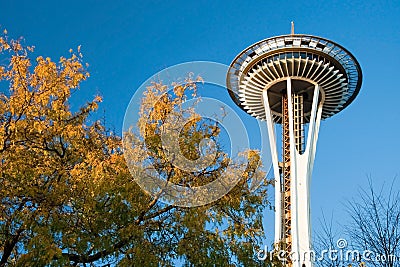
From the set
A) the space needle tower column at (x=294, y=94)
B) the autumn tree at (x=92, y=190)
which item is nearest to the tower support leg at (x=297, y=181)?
the space needle tower column at (x=294, y=94)

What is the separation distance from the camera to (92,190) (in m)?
7.16

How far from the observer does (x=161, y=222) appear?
775 cm

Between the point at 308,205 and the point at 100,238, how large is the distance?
22.8 m

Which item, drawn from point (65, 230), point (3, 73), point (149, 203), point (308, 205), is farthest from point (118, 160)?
point (308, 205)

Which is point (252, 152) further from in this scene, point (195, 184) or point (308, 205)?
point (308, 205)

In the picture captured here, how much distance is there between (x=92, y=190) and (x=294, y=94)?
26.5m

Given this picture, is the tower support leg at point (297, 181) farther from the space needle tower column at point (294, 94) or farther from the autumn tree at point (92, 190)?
the autumn tree at point (92, 190)

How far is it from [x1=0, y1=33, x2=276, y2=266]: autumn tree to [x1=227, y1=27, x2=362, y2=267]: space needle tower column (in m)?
19.9

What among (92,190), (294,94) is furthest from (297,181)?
(92,190)

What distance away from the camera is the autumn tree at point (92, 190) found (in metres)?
7.10

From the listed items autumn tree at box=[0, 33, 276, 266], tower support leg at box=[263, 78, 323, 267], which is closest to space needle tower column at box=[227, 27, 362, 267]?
tower support leg at box=[263, 78, 323, 267]

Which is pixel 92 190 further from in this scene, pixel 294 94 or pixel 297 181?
pixel 294 94

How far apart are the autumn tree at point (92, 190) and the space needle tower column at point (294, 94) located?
19900 mm

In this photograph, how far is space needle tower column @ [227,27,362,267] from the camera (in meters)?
28.8
